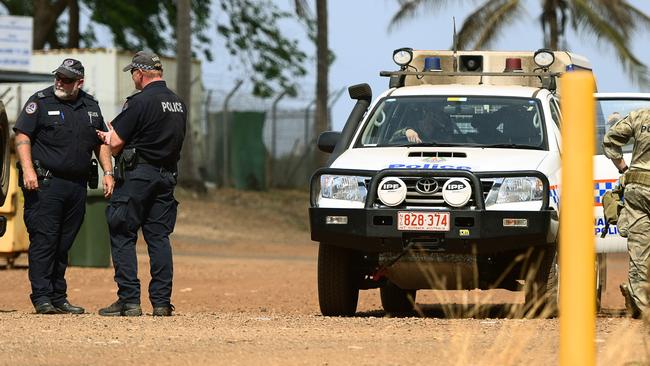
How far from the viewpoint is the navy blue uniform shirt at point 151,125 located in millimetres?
10625

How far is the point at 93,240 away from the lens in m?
19.1

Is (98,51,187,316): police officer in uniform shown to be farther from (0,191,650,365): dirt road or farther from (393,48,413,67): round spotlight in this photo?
(393,48,413,67): round spotlight

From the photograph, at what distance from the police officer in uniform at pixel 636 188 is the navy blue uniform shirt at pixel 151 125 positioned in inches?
121

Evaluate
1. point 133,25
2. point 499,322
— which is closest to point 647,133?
point 499,322

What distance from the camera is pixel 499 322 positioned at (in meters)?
10.1

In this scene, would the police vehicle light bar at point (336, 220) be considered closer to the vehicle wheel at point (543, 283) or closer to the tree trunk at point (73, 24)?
the vehicle wheel at point (543, 283)

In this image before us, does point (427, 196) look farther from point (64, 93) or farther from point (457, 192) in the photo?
point (64, 93)

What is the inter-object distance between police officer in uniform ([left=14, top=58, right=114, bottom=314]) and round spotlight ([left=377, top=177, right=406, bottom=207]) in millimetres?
1911

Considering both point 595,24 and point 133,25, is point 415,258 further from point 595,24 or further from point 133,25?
point 133,25

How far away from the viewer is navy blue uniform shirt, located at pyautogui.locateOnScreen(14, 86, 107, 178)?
10.8 metres

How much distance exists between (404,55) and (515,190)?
94.5 inches

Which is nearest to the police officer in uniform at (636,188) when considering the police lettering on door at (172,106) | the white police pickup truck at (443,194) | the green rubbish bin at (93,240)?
the white police pickup truck at (443,194)

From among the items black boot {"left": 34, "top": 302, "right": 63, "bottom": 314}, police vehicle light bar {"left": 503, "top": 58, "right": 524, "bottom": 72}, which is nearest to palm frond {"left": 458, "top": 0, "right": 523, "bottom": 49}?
police vehicle light bar {"left": 503, "top": 58, "right": 524, "bottom": 72}

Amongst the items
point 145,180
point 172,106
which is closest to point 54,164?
point 145,180
